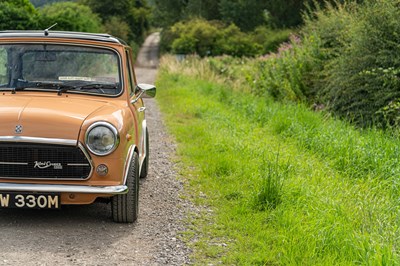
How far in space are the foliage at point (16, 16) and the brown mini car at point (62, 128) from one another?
20.0 metres

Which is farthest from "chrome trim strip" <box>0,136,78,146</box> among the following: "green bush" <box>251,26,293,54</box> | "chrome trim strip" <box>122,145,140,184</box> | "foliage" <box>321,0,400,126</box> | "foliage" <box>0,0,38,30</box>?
"green bush" <box>251,26,293,54</box>

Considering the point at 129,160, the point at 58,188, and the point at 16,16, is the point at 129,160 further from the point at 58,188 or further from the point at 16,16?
the point at 16,16

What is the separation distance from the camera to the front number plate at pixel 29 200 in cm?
500

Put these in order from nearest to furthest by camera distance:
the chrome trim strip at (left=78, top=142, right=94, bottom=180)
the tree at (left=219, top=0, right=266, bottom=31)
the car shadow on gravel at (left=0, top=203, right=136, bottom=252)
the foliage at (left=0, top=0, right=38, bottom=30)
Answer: the car shadow on gravel at (left=0, top=203, right=136, bottom=252), the chrome trim strip at (left=78, top=142, right=94, bottom=180), the foliage at (left=0, top=0, right=38, bottom=30), the tree at (left=219, top=0, right=266, bottom=31)

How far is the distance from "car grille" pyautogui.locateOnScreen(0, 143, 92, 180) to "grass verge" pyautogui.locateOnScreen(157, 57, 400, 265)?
1255 millimetres

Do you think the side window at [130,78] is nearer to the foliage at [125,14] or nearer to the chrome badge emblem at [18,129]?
the chrome badge emblem at [18,129]

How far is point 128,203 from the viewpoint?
542cm

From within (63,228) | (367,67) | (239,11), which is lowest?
(239,11)

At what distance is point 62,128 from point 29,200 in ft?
2.31

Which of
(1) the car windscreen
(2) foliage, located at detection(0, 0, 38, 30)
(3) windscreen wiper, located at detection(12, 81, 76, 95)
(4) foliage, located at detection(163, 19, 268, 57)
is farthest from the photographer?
(4) foliage, located at detection(163, 19, 268, 57)

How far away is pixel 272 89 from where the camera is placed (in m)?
14.7

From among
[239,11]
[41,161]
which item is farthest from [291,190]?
[239,11]

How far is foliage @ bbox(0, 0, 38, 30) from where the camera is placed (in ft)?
81.4

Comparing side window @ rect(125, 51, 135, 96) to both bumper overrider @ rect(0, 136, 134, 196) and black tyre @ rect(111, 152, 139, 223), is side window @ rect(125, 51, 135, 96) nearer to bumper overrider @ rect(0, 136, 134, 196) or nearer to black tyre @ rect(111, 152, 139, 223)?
black tyre @ rect(111, 152, 139, 223)
